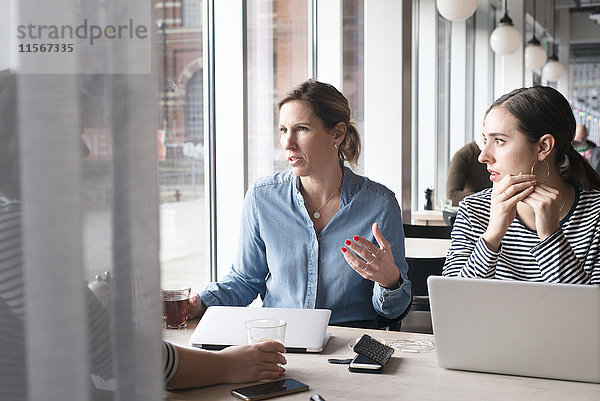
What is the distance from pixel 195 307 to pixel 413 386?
2.48 feet

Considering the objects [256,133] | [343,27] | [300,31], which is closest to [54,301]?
[256,133]

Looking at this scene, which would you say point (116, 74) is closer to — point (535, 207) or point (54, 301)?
point (54, 301)

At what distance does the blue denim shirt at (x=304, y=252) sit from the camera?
6.44 feet

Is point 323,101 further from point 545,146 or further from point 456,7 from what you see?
point 456,7

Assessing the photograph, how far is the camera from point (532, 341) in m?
1.28

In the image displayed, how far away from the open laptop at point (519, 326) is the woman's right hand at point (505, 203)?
457 millimetres

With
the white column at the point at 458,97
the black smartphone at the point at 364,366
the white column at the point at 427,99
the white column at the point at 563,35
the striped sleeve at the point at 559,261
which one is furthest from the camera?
the white column at the point at 563,35

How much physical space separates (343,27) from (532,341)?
319cm

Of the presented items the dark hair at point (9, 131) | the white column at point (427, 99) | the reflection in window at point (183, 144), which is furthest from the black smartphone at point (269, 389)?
the white column at point (427, 99)

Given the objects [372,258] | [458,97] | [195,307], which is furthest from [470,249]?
[458,97]

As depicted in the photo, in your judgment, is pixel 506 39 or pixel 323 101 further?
pixel 506 39

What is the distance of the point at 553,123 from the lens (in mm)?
1845

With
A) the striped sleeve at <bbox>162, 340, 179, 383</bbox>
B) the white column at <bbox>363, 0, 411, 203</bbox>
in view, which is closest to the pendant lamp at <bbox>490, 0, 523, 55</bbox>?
the white column at <bbox>363, 0, 411, 203</bbox>

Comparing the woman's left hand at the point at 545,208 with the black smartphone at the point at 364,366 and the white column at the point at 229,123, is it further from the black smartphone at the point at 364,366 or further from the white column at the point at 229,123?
the white column at the point at 229,123
